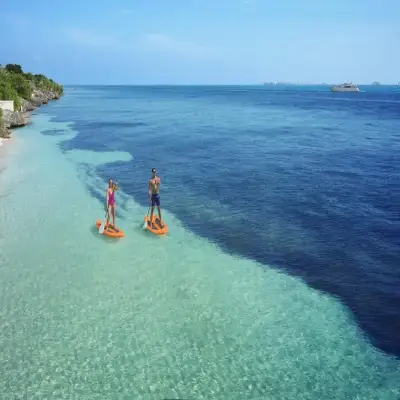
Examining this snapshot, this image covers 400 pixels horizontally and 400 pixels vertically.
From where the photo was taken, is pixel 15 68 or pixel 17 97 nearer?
pixel 17 97

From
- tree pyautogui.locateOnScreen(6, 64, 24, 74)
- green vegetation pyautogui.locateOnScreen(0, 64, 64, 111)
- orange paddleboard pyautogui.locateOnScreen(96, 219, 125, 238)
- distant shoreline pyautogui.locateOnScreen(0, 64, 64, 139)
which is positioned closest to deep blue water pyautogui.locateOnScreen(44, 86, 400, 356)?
orange paddleboard pyautogui.locateOnScreen(96, 219, 125, 238)

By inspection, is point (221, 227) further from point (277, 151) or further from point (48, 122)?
point (48, 122)

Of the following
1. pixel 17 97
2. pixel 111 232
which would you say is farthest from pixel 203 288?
pixel 17 97

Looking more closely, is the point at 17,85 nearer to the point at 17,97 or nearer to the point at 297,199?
the point at 17,97

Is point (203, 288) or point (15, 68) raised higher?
point (15, 68)

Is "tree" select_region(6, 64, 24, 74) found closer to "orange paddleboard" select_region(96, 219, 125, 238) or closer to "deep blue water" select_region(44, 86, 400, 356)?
"deep blue water" select_region(44, 86, 400, 356)

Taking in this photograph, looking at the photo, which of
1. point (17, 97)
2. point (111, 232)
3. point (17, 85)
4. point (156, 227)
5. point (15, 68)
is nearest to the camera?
point (111, 232)

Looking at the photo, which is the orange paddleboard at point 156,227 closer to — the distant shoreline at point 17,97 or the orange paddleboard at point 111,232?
the orange paddleboard at point 111,232
